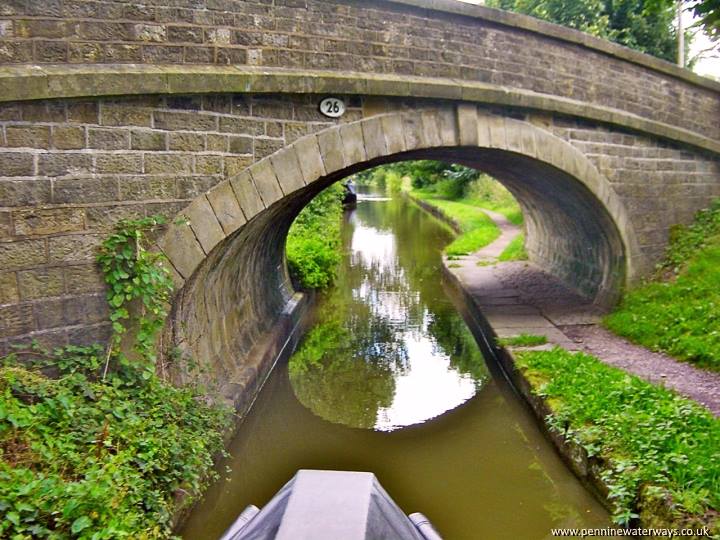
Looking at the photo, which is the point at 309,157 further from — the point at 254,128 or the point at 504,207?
the point at 504,207

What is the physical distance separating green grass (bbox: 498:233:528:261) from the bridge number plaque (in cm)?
832

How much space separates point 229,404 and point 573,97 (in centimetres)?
521

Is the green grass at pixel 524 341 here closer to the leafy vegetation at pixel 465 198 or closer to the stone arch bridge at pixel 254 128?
the stone arch bridge at pixel 254 128

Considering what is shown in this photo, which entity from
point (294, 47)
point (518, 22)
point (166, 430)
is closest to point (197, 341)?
point (166, 430)

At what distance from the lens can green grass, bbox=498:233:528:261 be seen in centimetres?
1302

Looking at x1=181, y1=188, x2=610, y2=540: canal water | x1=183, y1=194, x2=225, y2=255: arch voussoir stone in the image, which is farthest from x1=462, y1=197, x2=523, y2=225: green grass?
x1=183, y1=194, x2=225, y2=255: arch voussoir stone

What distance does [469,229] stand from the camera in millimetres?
17703

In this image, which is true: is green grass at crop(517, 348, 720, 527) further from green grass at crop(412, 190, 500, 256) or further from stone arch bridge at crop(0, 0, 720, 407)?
green grass at crop(412, 190, 500, 256)

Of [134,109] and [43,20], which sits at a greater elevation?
[43,20]

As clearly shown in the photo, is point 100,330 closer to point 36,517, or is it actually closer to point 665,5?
point 36,517

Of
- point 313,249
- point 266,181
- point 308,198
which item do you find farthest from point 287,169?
point 313,249

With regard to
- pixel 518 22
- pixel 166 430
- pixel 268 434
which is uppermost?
pixel 518 22

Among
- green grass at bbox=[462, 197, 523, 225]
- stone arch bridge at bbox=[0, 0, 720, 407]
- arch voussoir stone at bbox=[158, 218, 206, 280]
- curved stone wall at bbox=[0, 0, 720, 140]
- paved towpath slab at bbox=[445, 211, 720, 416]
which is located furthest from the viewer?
green grass at bbox=[462, 197, 523, 225]

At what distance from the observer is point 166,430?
4.01 m
